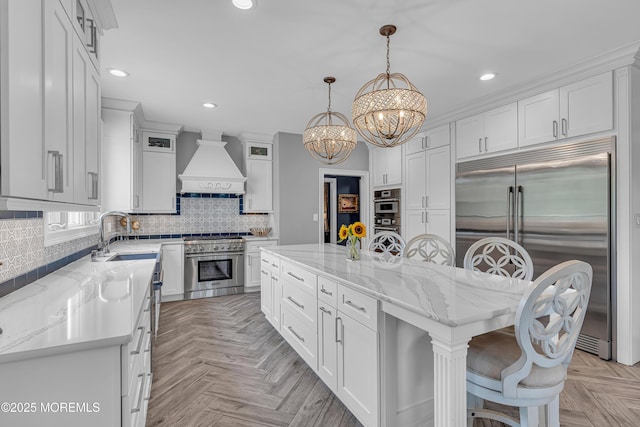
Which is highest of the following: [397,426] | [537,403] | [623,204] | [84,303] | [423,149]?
[423,149]

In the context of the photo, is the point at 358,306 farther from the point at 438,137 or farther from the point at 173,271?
the point at 173,271

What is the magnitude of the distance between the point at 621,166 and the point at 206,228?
16.8 feet

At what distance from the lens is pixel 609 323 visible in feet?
8.94

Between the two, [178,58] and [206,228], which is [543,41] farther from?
[206,228]

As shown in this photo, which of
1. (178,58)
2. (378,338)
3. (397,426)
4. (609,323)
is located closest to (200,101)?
(178,58)

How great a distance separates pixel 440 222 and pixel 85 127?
399 cm

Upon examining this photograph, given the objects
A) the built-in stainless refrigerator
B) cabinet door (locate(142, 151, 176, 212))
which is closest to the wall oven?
the built-in stainless refrigerator

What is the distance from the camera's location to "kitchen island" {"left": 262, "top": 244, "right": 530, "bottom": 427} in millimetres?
1270

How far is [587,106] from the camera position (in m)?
2.87

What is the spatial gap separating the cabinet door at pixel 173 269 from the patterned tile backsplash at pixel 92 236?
606 millimetres

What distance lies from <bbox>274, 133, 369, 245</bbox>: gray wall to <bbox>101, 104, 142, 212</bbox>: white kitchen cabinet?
2092 mm

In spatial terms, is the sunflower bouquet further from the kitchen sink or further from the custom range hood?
the custom range hood

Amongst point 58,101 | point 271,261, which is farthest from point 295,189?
point 58,101

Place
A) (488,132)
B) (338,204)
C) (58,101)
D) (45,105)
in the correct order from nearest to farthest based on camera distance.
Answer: (45,105), (58,101), (488,132), (338,204)
